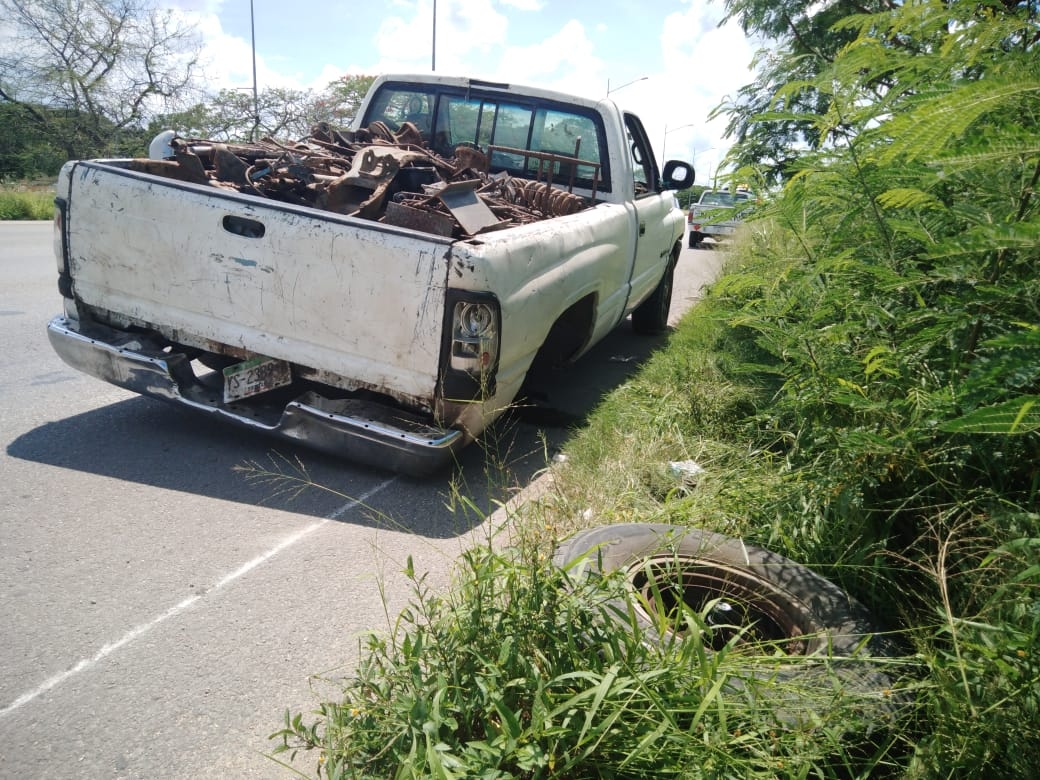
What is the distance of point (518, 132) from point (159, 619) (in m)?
4.82

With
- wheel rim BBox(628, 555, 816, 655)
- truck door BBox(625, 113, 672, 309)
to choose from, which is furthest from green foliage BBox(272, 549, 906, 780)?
truck door BBox(625, 113, 672, 309)

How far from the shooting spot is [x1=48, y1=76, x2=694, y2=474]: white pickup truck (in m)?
3.99

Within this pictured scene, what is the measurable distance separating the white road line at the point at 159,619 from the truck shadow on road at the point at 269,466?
0.13m

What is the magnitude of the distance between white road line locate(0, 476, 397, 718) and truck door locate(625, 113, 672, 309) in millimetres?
3591

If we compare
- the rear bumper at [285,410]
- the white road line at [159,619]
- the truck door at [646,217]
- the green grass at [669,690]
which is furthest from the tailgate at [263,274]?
the truck door at [646,217]

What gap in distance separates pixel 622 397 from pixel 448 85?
2944mm

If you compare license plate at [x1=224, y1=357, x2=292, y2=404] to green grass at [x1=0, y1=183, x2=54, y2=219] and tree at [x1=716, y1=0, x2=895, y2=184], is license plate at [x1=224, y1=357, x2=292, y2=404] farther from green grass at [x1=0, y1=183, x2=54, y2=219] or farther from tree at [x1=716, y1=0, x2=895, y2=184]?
green grass at [x1=0, y1=183, x2=54, y2=219]

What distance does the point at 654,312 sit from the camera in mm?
8648

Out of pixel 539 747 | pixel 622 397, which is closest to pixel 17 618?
pixel 539 747

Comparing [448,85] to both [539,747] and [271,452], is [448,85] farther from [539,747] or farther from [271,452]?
[539,747]

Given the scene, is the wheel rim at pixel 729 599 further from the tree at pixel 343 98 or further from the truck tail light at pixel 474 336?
the tree at pixel 343 98

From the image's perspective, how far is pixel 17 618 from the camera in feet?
9.68

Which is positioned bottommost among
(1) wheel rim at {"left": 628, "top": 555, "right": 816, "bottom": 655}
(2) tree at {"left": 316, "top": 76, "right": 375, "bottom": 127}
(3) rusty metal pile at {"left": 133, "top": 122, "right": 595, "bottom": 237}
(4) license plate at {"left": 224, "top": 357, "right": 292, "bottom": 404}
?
(2) tree at {"left": 316, "top": 76, "right": 375, "bottom": 127}

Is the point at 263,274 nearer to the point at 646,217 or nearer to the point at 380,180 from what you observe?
Result: the point at 380,180
